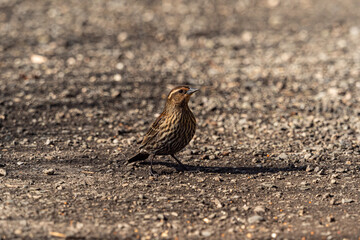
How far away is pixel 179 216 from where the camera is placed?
17.0 ft

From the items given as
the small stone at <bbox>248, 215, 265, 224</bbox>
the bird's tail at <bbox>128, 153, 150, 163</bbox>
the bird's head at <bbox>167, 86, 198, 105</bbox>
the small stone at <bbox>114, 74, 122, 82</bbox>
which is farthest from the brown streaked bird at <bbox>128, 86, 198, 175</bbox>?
the small stone at <bbox>114, 74, 122, 82</bbox>

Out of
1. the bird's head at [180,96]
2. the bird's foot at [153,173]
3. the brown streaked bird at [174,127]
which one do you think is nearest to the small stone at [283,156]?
the brown streaked bird at [174,127]

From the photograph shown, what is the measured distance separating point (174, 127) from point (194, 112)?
2.84 m

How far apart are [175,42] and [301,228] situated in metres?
9.00

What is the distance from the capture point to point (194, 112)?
29.4ft

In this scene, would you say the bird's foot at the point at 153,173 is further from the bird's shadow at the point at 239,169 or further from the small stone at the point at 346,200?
the small stone at the point at 346,200

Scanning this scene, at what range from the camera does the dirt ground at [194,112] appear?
16.9 feet

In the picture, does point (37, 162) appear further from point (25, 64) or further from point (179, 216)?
point (25, 64)

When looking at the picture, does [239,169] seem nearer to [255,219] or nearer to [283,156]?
[283,156]

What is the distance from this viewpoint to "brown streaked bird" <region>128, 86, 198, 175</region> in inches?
242

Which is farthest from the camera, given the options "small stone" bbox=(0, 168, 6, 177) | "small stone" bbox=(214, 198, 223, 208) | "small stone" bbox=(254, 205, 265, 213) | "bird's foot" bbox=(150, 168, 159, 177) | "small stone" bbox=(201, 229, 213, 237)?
"bird's foot" bbox=(150, 168, 159, 177)

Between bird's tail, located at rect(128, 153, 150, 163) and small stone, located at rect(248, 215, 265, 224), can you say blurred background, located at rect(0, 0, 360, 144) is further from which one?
small stone, located at rect(248, 215, 265, 224)

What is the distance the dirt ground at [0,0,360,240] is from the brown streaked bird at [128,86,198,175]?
1.24 ft

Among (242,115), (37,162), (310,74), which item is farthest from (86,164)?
(310,74)
